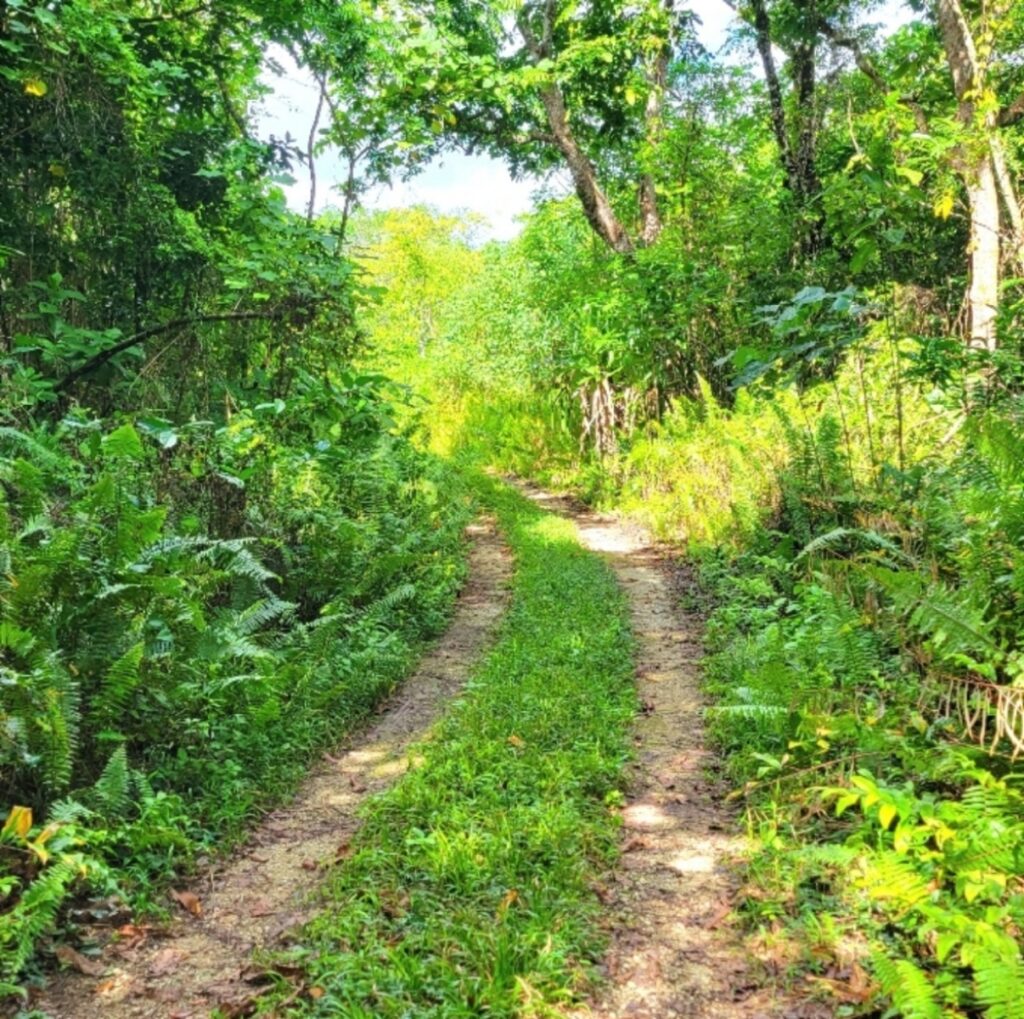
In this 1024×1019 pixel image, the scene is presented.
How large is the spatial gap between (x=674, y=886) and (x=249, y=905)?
185 centimetres

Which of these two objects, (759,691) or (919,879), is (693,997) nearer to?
(919,879)

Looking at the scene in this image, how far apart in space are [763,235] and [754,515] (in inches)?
215

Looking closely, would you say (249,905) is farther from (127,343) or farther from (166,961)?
(127,343)

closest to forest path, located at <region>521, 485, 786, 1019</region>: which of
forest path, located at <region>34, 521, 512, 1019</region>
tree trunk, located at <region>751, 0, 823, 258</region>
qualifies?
forest path, located at <region>34, 521, 512, 1019</region>

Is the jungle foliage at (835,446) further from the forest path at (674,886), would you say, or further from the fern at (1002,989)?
the forest path at (674,886)

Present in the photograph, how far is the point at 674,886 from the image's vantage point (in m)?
3.48

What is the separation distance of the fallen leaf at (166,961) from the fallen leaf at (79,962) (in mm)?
182

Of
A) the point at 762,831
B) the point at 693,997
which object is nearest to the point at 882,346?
the point at 762,831

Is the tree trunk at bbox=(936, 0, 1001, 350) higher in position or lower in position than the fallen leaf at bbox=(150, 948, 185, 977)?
higher

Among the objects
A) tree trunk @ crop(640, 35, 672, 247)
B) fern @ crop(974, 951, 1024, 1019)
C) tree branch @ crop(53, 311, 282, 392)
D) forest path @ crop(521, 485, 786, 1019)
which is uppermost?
tree trunk @ crop(640, 35, 672, 247)

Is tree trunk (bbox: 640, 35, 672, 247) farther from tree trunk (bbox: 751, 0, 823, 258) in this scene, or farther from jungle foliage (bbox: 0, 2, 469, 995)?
jungle foliage (bbox: 0, 2, 469, 995)

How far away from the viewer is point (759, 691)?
4.67 m

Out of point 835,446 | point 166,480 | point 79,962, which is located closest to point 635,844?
point 79,962

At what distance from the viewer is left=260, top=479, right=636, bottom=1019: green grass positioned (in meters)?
2.78
